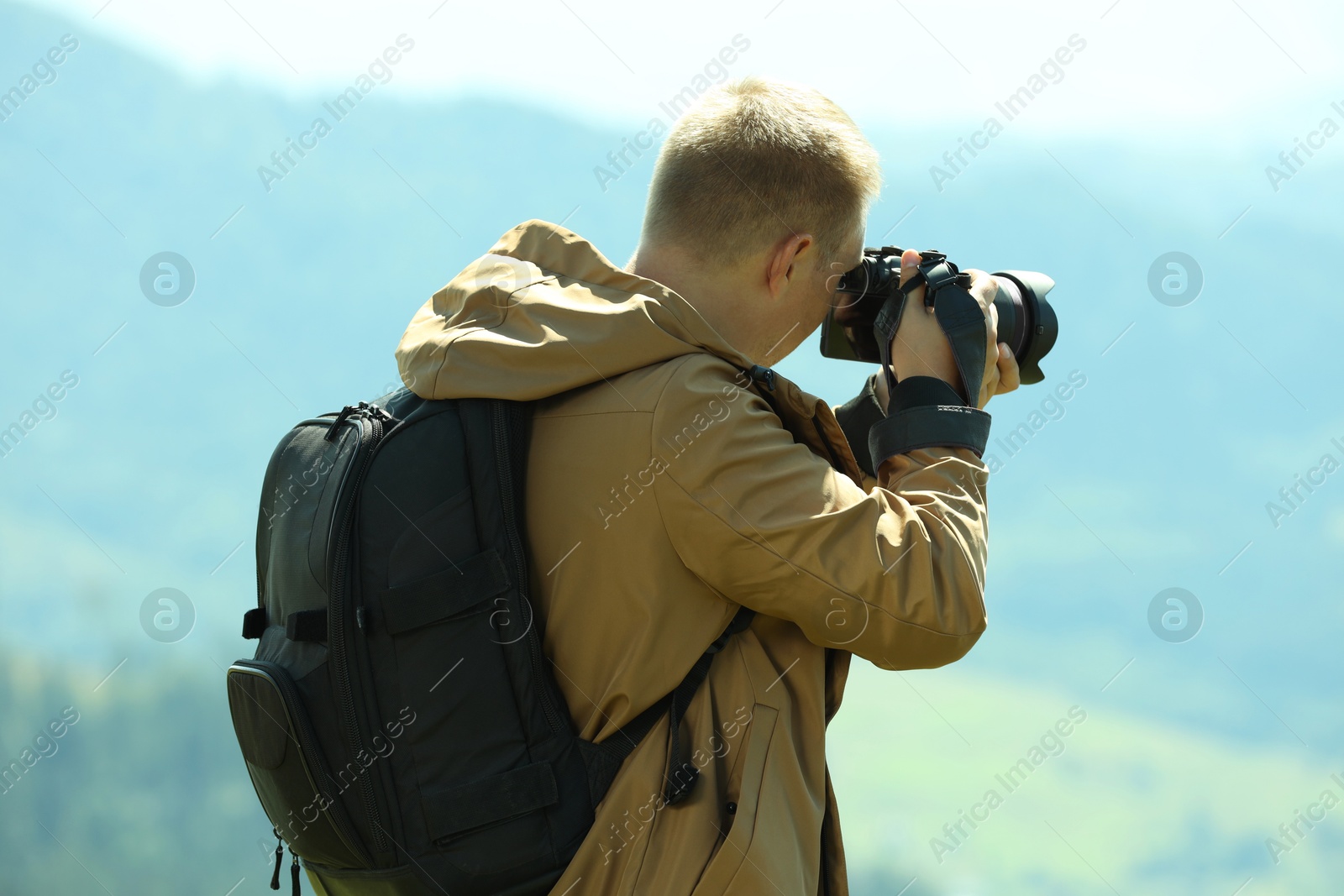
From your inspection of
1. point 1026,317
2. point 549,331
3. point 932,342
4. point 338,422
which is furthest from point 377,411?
point 1026,317

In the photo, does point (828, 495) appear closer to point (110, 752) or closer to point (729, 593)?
point (729, 593)

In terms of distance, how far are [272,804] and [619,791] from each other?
0.39 meters

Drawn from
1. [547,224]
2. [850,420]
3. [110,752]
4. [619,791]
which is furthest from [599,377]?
[110,752]

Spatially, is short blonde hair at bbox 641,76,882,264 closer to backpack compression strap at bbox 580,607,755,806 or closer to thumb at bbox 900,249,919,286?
thumb at bbox 900,249,919,286

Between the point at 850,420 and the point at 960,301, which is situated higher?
the point at 960,301

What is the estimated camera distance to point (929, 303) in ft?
4.33

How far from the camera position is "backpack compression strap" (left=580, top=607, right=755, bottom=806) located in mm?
1028

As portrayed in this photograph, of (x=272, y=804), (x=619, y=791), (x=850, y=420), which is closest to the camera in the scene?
(x=619, y=791)

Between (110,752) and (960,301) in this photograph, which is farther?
(110,752)

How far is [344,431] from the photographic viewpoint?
1095 millimetres

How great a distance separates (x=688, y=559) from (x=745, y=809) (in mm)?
244

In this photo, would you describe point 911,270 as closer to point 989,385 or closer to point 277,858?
point 989,385

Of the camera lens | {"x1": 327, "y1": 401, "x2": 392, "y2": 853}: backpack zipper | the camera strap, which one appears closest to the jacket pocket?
{"x1": 327, "y1": 401, "x2": 392, "y2": 853}: backpack zipper

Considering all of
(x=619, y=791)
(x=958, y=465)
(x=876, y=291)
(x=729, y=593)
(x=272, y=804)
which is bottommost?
(x=272, y=804)
